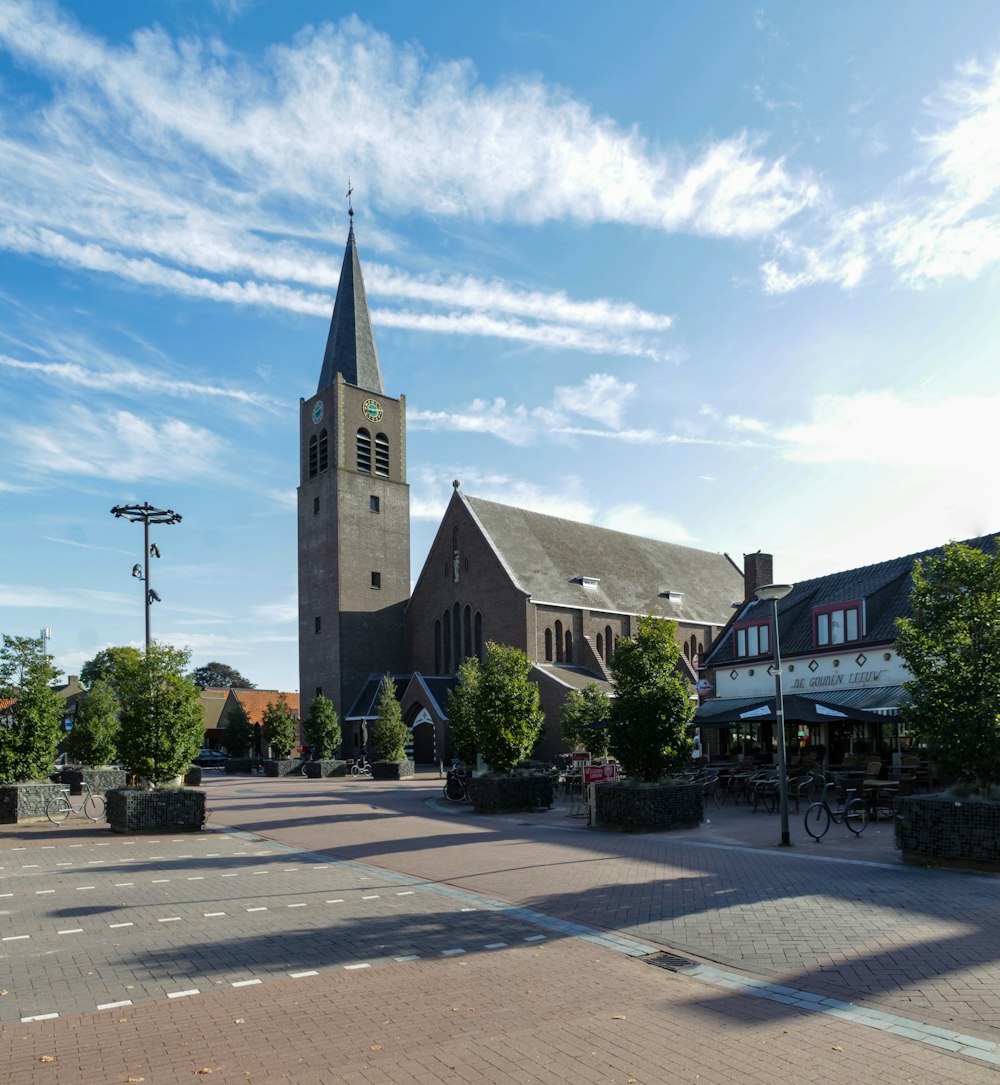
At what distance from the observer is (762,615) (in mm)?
31234

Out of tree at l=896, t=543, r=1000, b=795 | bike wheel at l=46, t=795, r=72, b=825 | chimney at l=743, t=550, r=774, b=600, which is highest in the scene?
chimney at l=743, t=550, r=774, b=600

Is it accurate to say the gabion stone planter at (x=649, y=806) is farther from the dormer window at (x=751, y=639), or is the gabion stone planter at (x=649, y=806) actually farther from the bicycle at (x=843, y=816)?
the dormer window at (x=751, y=639)

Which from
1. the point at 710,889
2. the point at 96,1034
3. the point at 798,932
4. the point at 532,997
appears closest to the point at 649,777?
the point at 710,889

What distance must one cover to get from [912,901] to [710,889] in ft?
7.56

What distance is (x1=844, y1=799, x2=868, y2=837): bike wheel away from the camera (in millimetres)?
16172

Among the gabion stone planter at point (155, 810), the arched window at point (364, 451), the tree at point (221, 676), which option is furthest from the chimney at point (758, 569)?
the tree at point (221, 676)

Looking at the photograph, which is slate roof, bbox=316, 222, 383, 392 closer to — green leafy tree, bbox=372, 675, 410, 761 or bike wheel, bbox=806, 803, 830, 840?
green leafy tree, bbox=372, 675, 410, 761

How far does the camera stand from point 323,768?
40.1 meters

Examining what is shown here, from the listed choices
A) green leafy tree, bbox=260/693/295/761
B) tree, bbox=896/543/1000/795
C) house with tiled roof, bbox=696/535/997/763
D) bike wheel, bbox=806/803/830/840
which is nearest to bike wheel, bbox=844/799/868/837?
bike wheel, bbox=806/803/830/840

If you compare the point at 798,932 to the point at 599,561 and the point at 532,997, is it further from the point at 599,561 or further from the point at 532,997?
the point at 599,561

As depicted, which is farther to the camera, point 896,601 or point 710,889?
point 896,601

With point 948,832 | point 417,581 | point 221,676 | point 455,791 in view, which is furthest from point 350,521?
point 221,676

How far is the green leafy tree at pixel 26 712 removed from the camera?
19.8 m

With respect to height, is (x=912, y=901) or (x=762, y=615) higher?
(x=762, y=615)
